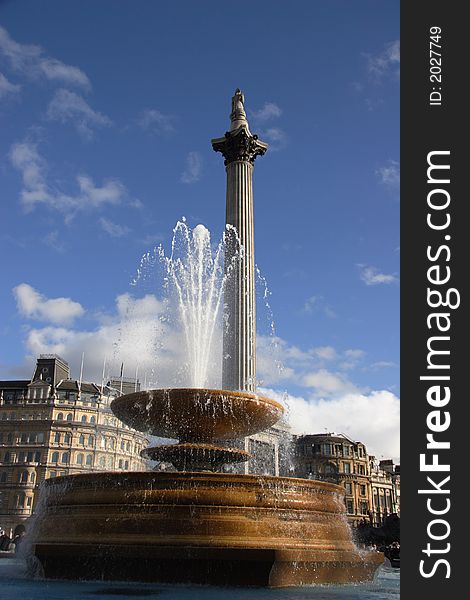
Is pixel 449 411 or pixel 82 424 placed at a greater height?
pixel 82 424

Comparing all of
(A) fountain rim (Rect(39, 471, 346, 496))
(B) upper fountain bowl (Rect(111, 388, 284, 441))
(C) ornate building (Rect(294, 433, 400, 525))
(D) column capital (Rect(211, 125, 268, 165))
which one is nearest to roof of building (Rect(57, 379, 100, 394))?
(C) ornate building (Rect(294, 433, 400, 525))

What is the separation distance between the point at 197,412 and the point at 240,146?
70.6 feet

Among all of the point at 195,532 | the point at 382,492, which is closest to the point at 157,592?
the point at 195,532

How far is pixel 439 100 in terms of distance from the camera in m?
12.8

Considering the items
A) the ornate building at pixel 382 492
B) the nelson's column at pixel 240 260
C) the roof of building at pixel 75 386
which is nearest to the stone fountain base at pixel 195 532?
the nelson's column at pixel 240 260

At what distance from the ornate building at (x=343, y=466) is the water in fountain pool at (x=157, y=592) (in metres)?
56.2

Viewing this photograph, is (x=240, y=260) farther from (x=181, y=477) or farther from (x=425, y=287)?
(x=425, y=287)

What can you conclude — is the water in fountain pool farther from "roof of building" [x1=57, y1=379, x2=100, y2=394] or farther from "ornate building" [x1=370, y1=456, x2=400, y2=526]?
"ornate building" [x1=370, y1=456, x2=400, y2=526]

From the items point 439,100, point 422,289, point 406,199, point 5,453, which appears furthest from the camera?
point 5,453

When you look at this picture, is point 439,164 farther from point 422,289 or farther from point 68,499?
point 68,499

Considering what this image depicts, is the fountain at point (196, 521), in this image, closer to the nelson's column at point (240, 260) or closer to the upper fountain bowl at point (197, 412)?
the upper fountain bowl at point (197, 412)

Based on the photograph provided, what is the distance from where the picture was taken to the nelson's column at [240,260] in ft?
102

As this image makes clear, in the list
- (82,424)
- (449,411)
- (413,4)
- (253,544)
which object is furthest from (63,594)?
(82,424)

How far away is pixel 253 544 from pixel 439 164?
8064 mm
